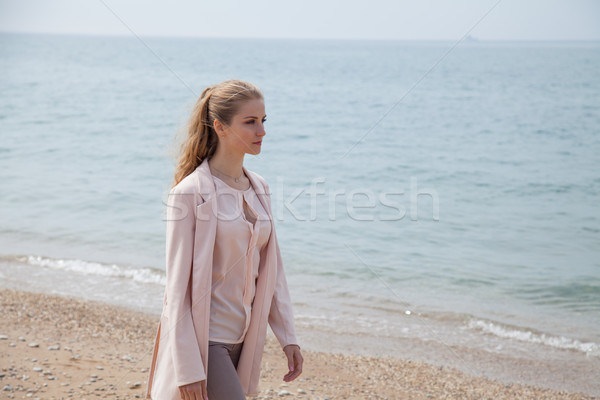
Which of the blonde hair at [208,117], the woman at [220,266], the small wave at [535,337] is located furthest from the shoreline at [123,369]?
the blonde hair at [208,117]

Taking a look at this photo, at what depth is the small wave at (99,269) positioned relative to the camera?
350 inches

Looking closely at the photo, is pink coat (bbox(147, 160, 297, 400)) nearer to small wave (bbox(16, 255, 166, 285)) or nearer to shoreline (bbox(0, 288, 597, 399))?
shoreline (bbox(0, 288, 597, 399))

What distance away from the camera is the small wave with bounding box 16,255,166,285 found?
8893 millimetres

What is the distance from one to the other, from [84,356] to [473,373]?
364 cm

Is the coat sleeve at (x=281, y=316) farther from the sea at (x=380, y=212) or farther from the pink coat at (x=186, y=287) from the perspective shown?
the sea at (x=380, y=212)

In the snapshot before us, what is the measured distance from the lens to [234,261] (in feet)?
8.92

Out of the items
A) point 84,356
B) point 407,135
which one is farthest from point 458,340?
point 407,135

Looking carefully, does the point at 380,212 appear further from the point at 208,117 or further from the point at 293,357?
the point at 208,117

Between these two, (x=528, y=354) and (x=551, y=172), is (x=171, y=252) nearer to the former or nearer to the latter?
(x=528, y=354)

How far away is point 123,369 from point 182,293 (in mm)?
3016

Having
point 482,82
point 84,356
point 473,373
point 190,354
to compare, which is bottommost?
point 473,373

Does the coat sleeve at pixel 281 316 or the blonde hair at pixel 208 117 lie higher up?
the blonde hair at pixel 208 117

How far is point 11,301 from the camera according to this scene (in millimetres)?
6930

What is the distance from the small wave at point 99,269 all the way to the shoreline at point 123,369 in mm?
1894
